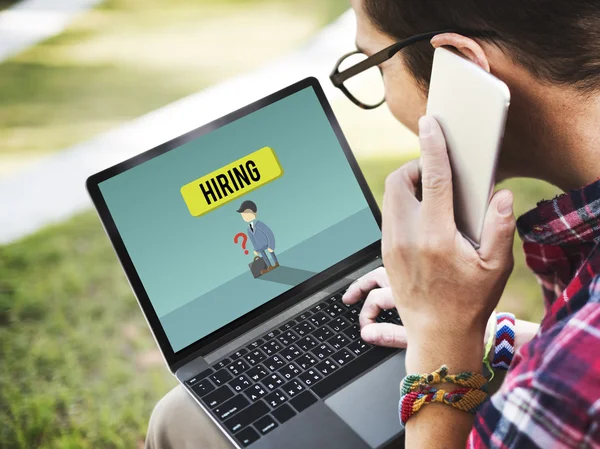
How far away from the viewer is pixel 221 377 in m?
1.05

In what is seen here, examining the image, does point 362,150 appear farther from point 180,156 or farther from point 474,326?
point 474,326

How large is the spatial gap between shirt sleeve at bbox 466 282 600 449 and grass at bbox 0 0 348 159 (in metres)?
Result: 2.35

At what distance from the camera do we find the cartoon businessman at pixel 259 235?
3.84ft

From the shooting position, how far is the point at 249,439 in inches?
37.8

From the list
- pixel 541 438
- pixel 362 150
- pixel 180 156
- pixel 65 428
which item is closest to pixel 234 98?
pixel 362 150

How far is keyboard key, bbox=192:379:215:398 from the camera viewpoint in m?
1.04

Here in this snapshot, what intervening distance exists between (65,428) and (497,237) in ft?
4.23

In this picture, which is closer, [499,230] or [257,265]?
[499,230]

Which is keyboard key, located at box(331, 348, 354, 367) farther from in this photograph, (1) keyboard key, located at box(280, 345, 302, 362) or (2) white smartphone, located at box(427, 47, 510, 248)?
(2) white smartphone, located at box(427, 47, 510, 248)

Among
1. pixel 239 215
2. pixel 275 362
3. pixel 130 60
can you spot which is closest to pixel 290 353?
pixel 275 362

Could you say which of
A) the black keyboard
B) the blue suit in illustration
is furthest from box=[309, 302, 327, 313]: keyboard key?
the blue suit in illustration

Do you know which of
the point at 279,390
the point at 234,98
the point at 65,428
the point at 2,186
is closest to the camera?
the point at 279,390

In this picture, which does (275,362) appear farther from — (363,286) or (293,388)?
(363,286)

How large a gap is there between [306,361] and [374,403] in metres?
0.13
